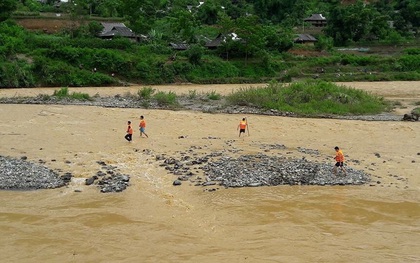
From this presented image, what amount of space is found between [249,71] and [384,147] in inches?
1250

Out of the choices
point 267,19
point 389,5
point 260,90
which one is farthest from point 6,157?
point 389,5

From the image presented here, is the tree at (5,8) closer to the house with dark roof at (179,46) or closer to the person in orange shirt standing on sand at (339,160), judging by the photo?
the house with dark roof at (179,46)

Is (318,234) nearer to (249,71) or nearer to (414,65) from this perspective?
(249,71)

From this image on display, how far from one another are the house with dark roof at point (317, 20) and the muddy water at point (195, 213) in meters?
56.8

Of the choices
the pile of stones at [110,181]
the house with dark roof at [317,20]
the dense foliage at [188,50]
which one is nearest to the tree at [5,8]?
the dense foliage at [188,50]

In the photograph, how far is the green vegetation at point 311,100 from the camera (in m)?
31.7

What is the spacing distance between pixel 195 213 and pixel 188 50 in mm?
38606

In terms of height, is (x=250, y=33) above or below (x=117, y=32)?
below

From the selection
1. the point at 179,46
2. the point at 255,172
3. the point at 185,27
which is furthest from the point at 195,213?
the point at 179,46

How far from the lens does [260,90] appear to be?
33531mm

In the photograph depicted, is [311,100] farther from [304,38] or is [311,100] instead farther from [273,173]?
[304,38]

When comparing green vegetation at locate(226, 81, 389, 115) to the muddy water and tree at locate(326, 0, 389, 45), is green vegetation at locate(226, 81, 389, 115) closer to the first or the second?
the muddy water

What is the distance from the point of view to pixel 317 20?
75562 millimetres

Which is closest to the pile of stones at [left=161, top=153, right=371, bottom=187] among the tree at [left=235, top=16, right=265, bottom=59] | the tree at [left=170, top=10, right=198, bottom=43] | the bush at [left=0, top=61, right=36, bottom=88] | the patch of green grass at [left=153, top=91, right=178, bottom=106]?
the patch of green grass at [left=153, top=91, right=178, bottom=106]
